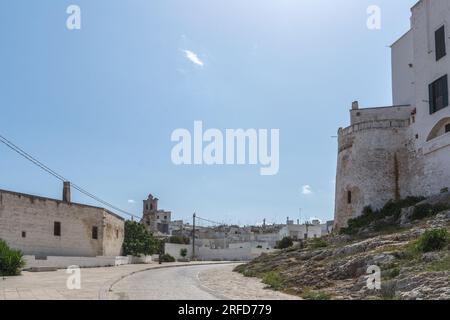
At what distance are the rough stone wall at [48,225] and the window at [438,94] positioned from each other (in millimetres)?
25023

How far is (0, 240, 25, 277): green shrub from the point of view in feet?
71.0

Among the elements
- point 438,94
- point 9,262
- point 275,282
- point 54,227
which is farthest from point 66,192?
point 438,94

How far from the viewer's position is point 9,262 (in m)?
21.8

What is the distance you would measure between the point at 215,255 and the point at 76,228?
30918 mm

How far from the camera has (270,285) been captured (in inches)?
766

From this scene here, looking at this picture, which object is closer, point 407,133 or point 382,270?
point 382,270

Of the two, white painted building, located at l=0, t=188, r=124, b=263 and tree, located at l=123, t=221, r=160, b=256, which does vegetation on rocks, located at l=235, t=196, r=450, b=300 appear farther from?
tree, located at l=123, t=221, r=160, b=256

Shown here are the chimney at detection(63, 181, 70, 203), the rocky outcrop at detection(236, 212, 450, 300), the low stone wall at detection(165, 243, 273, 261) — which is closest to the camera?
the rocky outcrop at detection(236, 212, 450, 300)

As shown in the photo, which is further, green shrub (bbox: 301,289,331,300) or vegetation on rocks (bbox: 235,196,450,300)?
green shrub (bbox: 301,289,331,300)

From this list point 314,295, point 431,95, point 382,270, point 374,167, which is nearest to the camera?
point 314,295

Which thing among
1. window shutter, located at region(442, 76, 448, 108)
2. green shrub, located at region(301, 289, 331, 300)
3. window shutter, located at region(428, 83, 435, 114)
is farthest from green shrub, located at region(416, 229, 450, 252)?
window shutter, located at region(428, 83, 435, 114)

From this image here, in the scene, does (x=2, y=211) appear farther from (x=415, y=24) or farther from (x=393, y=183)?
(x=415, y=24)

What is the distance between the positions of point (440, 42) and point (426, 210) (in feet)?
34.2

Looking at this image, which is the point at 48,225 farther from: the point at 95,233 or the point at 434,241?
the point at 434,241
